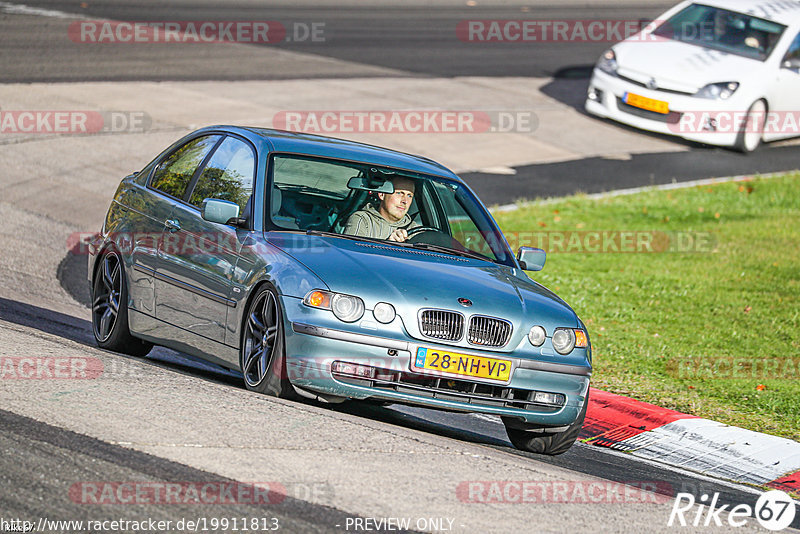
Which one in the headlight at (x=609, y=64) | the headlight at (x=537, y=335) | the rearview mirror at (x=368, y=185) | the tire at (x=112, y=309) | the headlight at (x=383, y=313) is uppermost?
the headlight at (x=609, y=64)

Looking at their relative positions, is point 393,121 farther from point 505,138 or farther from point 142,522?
point 142,522

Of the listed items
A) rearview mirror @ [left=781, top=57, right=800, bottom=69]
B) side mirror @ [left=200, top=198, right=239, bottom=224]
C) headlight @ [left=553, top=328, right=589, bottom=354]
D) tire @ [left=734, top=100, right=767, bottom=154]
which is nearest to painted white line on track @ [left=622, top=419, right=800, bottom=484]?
headlight @ [left=553, top=328, right=589, bottom=354]

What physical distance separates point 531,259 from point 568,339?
1120mm

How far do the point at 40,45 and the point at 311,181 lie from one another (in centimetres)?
1574

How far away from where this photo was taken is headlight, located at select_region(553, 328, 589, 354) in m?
7.12

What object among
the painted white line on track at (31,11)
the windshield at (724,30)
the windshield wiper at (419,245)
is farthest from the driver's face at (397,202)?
the painted white line on track at (31,11)

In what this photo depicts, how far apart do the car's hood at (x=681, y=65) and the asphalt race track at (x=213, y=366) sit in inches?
48.3

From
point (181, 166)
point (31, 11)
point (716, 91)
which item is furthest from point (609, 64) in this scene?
point (181, 166)

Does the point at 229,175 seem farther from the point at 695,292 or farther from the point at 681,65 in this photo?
the point at 681,65

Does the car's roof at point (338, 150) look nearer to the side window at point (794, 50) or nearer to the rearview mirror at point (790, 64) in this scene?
the rearview mirror at point (790, 64)

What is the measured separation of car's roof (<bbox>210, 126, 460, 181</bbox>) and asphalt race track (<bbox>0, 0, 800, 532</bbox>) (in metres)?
1.58

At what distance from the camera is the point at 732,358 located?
10539 mm

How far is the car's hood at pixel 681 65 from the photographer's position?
64.3 ft

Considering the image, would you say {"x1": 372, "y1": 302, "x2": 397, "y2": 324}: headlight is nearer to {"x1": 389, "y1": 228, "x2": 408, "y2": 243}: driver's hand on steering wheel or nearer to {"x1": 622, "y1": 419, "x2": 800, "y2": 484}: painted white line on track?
{"x1": 389, "y1": 228, "x2": 408, "y2": 243}: driver's hand on steering wheel
